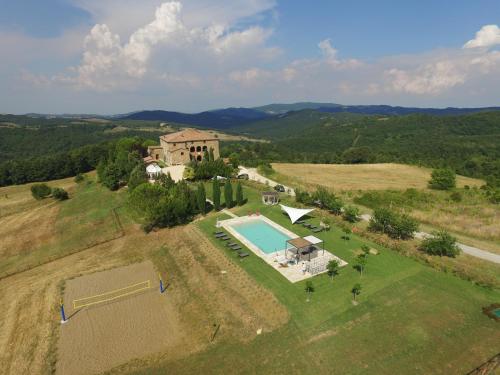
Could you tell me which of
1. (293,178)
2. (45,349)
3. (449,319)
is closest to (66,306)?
(45,349)

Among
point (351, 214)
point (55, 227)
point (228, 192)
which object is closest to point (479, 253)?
point (351, 214)

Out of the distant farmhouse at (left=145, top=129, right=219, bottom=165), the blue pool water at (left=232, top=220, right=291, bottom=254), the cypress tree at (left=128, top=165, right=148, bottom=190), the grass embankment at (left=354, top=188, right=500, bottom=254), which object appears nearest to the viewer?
the blue pool water at (left=232, top=220, right=291, bottom=254)

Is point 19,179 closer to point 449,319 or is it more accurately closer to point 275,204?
point 275,204

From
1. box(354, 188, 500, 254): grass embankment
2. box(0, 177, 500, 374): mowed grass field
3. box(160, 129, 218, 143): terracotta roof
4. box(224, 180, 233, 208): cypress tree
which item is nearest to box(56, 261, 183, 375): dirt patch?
box(0, 177, 500, 374): mowed grass field

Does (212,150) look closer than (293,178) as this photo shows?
No

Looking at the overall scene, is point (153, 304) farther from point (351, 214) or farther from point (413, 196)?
point (413, 196)

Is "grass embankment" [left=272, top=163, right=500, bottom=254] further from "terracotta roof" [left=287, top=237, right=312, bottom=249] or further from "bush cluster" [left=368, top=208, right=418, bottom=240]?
"terracotta roof" [left=287, top=237, right=312, bottom=249]

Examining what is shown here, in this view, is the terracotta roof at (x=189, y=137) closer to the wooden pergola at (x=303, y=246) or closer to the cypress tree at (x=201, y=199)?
the cypress tree at (x=201, y=199)
